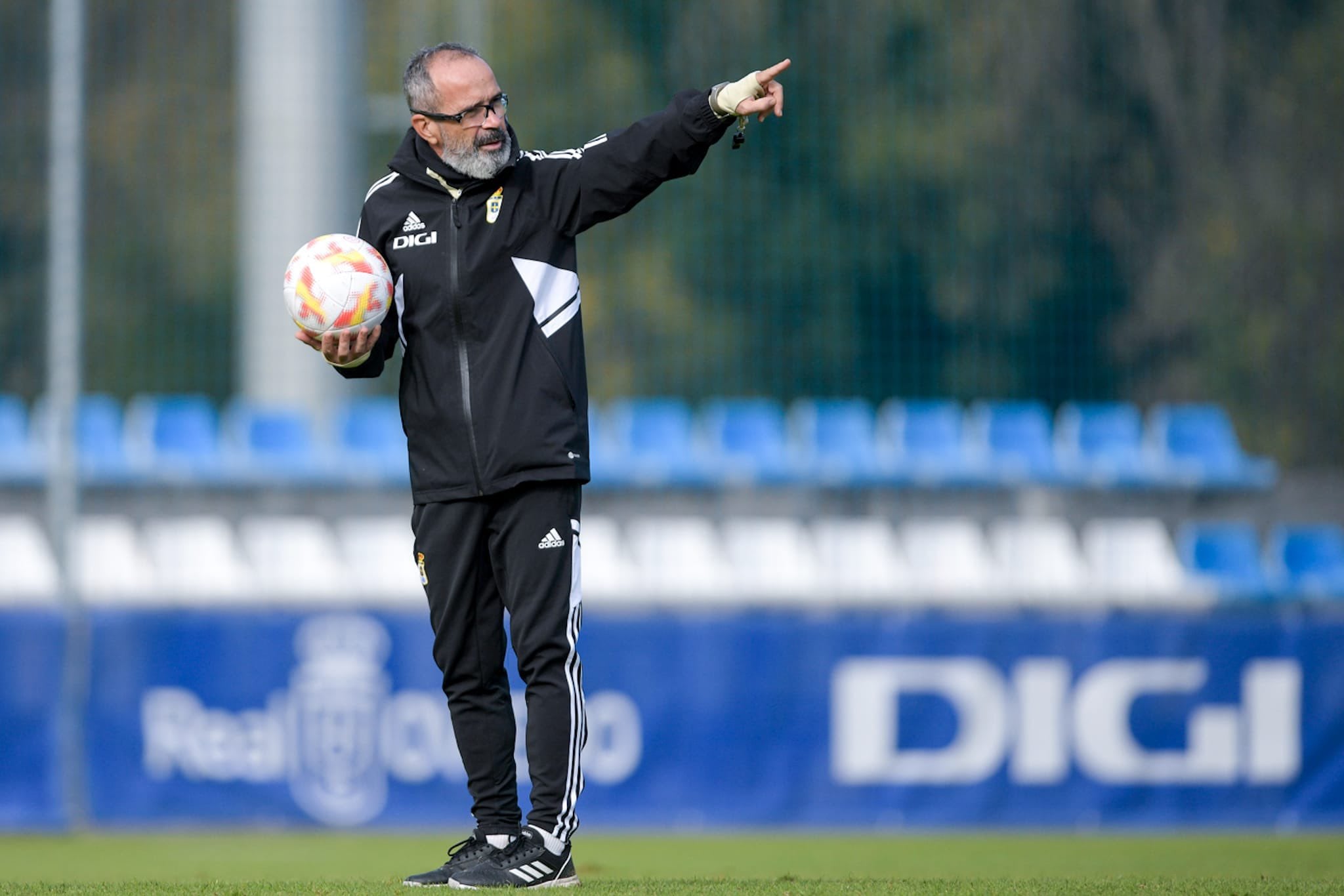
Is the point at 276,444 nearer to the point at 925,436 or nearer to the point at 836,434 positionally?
the point at 836,434

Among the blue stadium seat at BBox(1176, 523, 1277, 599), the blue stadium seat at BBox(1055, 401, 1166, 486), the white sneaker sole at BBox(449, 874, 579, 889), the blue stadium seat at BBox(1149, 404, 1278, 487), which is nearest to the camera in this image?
the white sneaker sole at BBox(449, 874, 579, 889)

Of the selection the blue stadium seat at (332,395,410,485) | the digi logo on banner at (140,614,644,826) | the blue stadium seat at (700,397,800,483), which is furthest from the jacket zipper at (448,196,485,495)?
the blue stadium seat at (700,397,800,483)

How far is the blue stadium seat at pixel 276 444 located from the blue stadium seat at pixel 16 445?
1149 mm

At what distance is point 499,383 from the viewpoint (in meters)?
4.73

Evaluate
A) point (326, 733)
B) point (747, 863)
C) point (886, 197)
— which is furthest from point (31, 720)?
point (886, 197)

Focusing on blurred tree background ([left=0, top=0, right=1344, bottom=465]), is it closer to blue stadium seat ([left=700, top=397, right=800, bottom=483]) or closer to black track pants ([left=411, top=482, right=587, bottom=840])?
blue stadium seat ([left=700, top=397, right=800, bottom=483])

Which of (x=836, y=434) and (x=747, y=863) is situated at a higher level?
(x=836, y=434)

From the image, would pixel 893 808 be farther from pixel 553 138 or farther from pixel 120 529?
pixel 553 138

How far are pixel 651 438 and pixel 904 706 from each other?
3.78 metres

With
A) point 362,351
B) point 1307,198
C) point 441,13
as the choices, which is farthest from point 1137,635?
point 441,13

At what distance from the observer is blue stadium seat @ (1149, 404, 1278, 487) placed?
12039 mm

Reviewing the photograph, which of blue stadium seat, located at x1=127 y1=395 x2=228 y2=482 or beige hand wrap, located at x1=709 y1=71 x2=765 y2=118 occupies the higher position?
beige hand wrap, located at x1=709 y1=71 x2=765 y2=118

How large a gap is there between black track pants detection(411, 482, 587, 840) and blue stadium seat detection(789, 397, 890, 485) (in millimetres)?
6832

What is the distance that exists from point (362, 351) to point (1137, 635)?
194 inches
